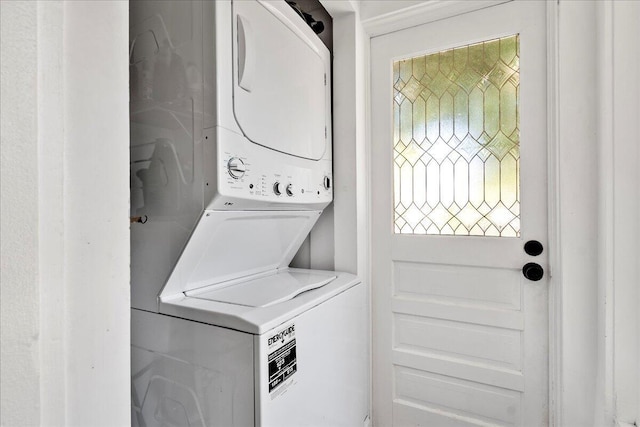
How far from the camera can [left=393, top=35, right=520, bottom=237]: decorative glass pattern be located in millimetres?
1650

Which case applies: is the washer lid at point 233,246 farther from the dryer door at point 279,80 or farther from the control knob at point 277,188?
the dryer door at point 279,80

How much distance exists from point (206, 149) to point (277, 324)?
0.60 metres

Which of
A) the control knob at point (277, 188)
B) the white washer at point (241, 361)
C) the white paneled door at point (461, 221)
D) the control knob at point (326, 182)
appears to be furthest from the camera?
the control knob at point (326, 182)

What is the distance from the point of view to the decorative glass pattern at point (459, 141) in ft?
5.41

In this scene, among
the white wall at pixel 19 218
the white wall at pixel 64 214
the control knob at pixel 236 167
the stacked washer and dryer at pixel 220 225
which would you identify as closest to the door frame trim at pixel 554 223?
the stacked washer and dryer at pixel 220 225

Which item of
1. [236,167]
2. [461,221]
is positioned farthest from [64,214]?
[461,221]

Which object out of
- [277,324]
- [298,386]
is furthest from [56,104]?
[298,386]

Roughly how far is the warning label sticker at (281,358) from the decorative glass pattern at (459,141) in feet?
3.28

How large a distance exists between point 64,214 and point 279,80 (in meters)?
0.99

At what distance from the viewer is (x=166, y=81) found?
1203 millimetres

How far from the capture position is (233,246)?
1364 mm

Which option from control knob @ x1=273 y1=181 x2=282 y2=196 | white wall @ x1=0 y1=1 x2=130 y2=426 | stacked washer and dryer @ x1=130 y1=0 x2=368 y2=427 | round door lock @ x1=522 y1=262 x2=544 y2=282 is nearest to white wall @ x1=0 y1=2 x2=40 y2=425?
white wall @ x1=0 y1=1 x2=130 y2=426

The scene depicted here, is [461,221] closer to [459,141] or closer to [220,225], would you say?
[459,141]

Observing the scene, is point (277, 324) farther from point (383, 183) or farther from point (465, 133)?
point (465, 133)
